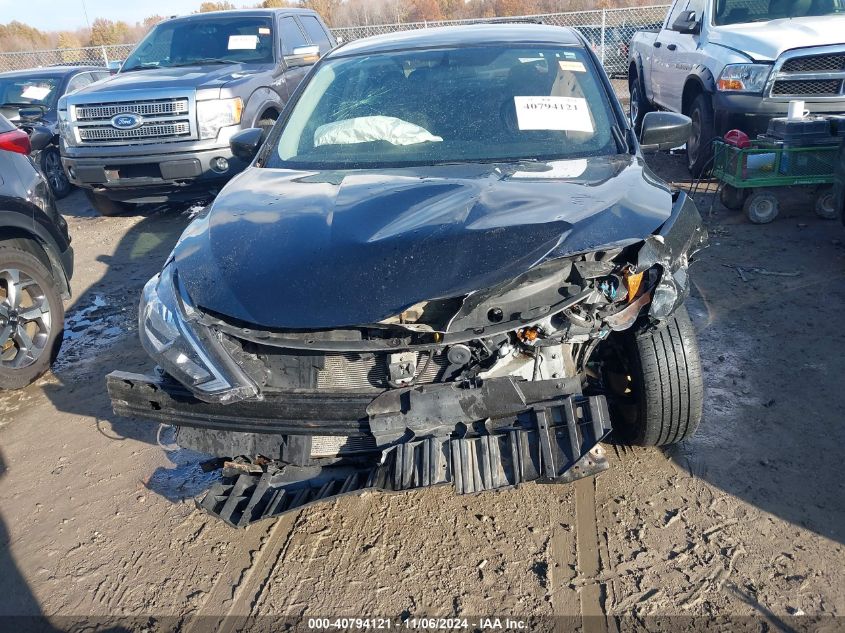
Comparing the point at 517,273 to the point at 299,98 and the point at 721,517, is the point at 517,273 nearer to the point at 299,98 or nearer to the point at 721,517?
the point at 721,517

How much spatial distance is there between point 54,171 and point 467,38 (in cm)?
720

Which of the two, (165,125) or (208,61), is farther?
(208,61)

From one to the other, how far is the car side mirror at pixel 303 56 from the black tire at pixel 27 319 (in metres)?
3.64

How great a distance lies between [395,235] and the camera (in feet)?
8.01

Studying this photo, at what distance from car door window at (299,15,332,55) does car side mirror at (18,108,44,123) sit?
3.45m

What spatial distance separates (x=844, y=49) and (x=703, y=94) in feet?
4.46

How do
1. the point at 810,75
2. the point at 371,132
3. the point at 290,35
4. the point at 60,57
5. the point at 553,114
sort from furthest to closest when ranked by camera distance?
1. the point at 60,57
2. the point at 290,35
3. the point at 810,75
4. the point at 371,132
5. the point at 553,114

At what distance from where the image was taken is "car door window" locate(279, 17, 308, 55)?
8.00 m

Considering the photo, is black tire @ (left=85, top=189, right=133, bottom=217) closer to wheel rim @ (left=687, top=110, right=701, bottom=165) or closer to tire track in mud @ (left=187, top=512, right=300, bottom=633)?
tire track in mud @ (left=187, top=512, right=300, bottom=633)

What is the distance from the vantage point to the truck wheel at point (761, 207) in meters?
5.98

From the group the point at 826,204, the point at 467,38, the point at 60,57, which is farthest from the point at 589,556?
the point at 60,57

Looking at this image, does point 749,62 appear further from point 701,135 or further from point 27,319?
point 27,319

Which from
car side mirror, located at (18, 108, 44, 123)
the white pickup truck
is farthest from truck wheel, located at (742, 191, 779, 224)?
car side mirror, located at (18, 108, 44, 123)

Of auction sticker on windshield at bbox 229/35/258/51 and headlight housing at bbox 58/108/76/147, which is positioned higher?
auction sticker on windshield at bbox 229/35/258/51
